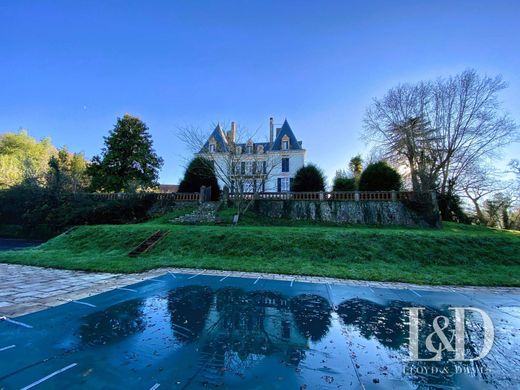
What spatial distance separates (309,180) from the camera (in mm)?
18891

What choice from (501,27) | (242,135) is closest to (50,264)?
(242,135)

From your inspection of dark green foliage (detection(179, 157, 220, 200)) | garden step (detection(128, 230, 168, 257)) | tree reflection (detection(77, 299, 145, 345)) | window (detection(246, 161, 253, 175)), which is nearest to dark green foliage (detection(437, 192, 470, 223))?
window (detection(246, 161, 253, 175))

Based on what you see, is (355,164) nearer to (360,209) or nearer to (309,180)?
(309,180)

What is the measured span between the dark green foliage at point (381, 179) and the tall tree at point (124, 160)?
19.4 m

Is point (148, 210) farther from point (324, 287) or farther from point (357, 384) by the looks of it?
point (357, 384)

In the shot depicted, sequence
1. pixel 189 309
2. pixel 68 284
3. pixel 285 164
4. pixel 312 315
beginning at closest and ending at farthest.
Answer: pixel 312 315 < pixel 189 309 < pixel 68 284 < pixel 285 164

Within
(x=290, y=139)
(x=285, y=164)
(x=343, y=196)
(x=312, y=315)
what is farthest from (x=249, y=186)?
(x=312, y=315)

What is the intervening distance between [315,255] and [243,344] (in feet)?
21.7

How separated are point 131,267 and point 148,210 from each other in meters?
12.5

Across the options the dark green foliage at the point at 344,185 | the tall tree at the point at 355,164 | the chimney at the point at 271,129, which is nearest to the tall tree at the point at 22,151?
the chimney at the point at 271,129

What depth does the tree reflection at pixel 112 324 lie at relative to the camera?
130 inches

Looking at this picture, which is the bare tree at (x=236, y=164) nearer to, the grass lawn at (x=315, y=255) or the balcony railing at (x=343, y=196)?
the balcony railing at (x=343, y=196)

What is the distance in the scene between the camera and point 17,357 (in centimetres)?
279

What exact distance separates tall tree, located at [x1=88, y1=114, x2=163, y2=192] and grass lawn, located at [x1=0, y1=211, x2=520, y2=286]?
1297 centimetres
